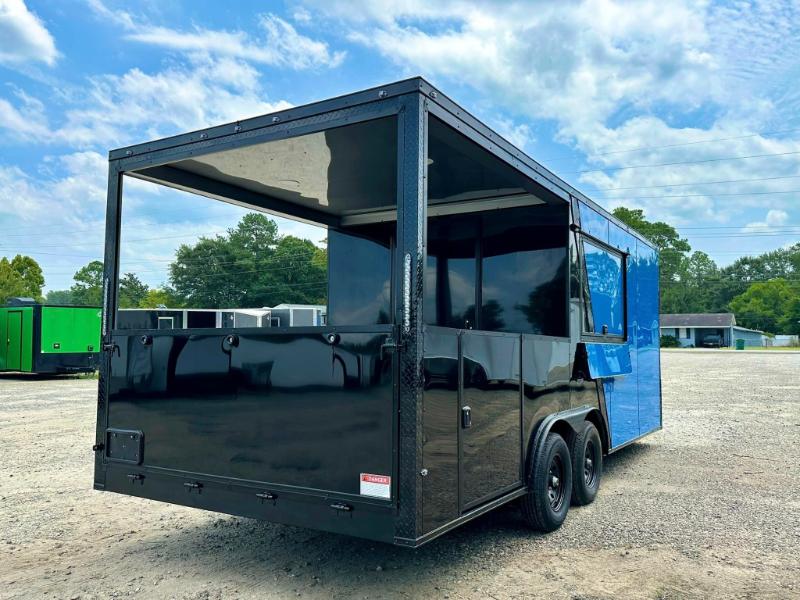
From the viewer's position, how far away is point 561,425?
16.4 ft

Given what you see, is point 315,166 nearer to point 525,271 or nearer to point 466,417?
point 466,417

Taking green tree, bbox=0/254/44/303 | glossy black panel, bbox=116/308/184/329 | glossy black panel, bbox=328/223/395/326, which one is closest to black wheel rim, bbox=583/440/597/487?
glossy black panel, bbox=328/223/395/326

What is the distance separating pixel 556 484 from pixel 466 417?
1.79m

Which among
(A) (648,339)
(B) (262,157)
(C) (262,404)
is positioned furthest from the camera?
(A) (648,339)

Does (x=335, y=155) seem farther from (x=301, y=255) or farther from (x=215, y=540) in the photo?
(x=215, y=540)

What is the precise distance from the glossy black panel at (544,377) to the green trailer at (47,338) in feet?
54.9

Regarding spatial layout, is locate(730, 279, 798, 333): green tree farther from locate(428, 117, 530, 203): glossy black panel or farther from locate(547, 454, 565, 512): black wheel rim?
locate(547, 454, 565, 512): black wheel rim

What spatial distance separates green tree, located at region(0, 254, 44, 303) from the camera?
143 ft

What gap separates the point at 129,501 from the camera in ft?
18.6

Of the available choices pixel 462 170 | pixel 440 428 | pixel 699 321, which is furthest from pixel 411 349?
pixel 699 321

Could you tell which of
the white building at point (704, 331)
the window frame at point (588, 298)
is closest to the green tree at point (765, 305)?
the white building at point (704, 331)

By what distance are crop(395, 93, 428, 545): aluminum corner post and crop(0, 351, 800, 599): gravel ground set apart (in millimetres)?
799

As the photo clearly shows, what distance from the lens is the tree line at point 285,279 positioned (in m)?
5.36

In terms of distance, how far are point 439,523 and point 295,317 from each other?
2.92 meters
